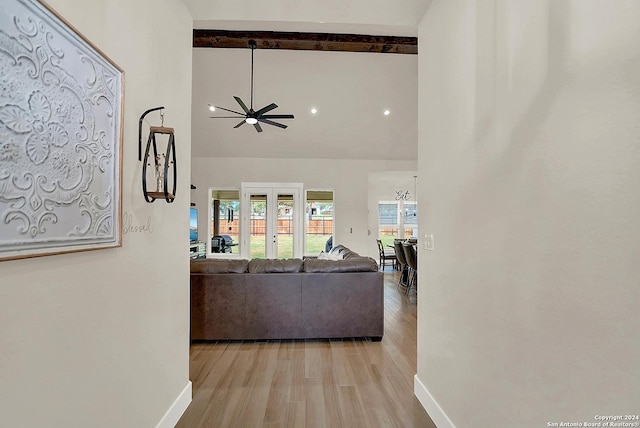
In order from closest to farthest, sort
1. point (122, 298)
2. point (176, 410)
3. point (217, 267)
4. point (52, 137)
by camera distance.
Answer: point (52, 137), point (122, 298), point (176, 410), point (217, 267)

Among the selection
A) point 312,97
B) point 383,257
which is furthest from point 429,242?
point 383,257

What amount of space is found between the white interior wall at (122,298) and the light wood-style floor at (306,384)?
0.39m

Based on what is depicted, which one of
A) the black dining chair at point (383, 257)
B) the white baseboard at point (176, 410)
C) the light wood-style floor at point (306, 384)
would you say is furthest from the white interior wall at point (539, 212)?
the black dining chair at point (383, 257)

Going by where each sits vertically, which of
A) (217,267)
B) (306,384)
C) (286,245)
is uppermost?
(217,267)

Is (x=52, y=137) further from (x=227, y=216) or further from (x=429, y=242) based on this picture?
(x=227, y=216)

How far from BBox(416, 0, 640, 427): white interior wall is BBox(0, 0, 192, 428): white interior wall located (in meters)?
1.74

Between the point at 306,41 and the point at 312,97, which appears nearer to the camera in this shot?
the point at 306,41

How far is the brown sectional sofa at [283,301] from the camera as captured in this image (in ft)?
10.6

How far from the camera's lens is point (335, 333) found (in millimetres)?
3322

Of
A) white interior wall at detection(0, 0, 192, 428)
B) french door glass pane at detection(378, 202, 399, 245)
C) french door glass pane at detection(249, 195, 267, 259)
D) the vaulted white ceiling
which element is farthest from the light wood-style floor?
french door glass pane at detection(378, 202, 399, 245)

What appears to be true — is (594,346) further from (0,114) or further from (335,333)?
(335,333)

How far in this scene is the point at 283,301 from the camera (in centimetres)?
329

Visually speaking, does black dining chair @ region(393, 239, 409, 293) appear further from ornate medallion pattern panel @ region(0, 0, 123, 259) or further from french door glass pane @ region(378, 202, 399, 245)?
ornate medallion pattern panel @ region(0, 0, 123, 259)

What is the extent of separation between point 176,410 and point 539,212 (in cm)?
236
